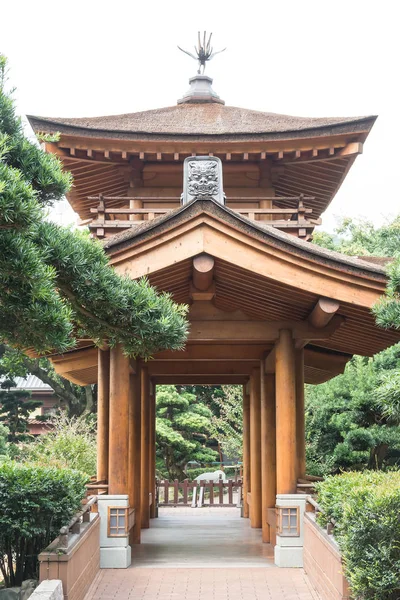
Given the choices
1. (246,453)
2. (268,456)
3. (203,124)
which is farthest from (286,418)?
(246,453)

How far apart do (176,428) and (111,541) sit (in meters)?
17.6

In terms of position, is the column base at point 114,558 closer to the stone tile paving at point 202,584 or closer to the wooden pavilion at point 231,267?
the stone tile paving at point 202,584

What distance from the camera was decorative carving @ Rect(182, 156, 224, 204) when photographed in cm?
1080

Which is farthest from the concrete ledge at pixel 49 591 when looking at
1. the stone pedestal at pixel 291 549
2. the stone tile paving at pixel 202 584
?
the stone pedestal at pixel 291 549

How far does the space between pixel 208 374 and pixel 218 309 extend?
5.57 metres

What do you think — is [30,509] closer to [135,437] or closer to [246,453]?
[135,437]

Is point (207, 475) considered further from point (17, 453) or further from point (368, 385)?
point (368, 385)

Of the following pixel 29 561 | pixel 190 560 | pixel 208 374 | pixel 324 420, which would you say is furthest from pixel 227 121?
pixel 29 561

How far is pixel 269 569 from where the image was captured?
31.9ft

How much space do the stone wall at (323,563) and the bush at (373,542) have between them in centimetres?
33

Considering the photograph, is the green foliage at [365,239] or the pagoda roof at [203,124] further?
the green foliage at [365,239]

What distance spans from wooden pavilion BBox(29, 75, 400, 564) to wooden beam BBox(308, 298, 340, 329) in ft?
0.06

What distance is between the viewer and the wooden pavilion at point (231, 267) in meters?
9.29

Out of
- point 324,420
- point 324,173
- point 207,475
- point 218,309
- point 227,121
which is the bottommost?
point 207,475
